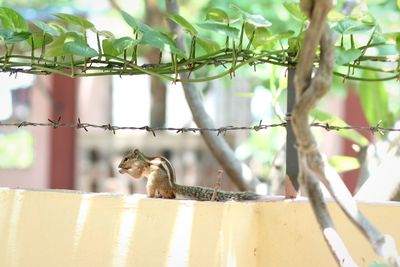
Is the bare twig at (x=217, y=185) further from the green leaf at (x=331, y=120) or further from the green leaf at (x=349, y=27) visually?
the green leaf at (x=331, y=120)

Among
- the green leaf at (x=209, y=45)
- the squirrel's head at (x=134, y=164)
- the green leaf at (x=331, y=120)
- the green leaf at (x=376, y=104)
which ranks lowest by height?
the squirrel's head at (x=134, y=164)

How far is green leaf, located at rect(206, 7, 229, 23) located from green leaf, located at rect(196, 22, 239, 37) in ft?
0.10

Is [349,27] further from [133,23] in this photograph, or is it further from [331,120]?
[331,120]

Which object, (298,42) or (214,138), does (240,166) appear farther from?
(298,42)

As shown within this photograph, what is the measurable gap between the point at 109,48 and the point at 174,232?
0.55m

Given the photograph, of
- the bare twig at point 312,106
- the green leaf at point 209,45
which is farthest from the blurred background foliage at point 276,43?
the bare twig at point 312,106

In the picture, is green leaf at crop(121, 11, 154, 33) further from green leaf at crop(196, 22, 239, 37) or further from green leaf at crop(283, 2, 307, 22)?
green leaf at crop(283, 2, 307, 22)

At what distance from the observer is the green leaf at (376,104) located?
3.64 metres

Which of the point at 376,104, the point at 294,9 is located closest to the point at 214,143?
the point at 376,104

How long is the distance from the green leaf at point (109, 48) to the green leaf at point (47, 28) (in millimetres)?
149

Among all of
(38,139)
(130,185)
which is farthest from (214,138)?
(38,139)

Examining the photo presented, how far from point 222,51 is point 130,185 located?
7.00 meters

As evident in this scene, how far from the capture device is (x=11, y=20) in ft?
7.59

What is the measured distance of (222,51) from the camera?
7.30 ft
